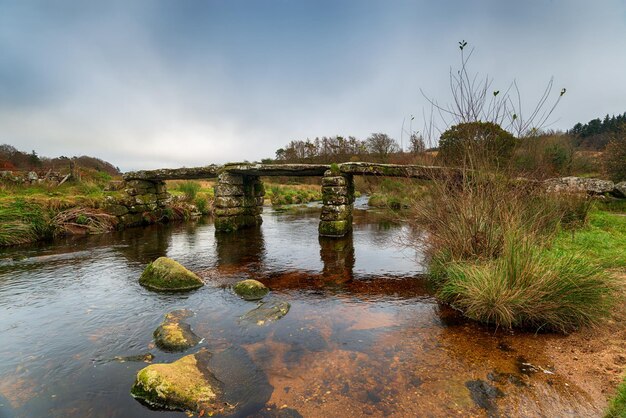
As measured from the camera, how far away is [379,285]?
6707 mm

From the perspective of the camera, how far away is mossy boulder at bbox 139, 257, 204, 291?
652cm

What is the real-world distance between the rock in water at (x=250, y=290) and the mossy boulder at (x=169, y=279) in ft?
3.31

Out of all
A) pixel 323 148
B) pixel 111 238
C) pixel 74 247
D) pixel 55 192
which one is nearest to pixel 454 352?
pixel 74 247

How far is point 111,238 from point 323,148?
36.0 m

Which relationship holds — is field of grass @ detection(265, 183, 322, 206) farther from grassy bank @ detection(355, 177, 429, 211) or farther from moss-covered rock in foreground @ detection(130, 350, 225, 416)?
moss-covered rock in foreground @ detection(130, 350, 225, 416)

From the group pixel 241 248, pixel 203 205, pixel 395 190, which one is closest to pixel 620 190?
pixel 395 190

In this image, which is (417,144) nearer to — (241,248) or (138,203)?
(241,248)

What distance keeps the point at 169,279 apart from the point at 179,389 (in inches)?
149

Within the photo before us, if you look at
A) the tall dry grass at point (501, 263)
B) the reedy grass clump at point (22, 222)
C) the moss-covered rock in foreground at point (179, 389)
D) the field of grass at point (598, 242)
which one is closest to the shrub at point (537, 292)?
the tall dry grass at point (501, 263)

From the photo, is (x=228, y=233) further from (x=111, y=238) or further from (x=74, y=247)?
(x=74, y=247)

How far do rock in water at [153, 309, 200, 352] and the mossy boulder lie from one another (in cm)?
166

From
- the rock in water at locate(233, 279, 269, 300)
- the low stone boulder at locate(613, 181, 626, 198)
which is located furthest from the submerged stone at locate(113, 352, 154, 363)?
the low stone boulder at locate(613, 181, 626, 198)

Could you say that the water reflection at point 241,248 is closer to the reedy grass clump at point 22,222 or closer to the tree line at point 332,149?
the reedy grass clump at point 22,222

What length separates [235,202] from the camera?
13594mm
